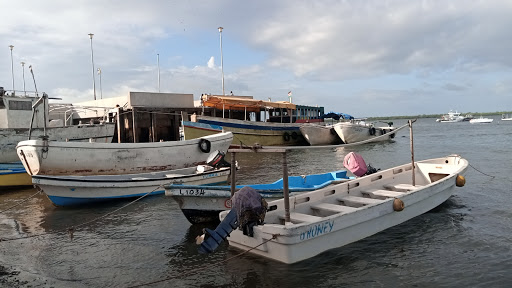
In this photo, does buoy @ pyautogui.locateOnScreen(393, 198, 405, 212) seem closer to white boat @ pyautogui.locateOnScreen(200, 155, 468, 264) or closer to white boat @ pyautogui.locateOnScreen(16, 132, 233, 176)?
white boat @ pyautogui.locateOnScreen(200, 155, 468, 264)

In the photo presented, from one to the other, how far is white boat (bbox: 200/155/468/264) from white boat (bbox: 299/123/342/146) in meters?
22.4

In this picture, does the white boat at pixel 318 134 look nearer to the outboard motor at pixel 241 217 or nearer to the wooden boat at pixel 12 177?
the wooden boat at pixel 12 177

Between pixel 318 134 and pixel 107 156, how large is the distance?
2426 centimetres

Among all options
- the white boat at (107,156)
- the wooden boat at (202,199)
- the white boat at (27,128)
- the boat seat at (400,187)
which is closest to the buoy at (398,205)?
the boat seat at (400,187)

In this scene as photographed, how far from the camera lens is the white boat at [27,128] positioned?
1734cm

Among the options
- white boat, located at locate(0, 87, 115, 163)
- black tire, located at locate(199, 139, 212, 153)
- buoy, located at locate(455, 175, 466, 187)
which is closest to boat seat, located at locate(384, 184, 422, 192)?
buoy, located at locate(455, 175, 466, 187)

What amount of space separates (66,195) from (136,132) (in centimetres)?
1450

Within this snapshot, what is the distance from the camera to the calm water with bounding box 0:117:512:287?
650 centimetres

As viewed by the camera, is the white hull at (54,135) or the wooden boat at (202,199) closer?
the wooden boat at (202,199)

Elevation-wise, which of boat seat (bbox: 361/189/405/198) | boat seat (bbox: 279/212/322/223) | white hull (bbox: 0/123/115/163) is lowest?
boat seat (bbox: 279/212/322/223)

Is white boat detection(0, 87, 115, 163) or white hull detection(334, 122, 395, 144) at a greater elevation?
white boat detection(0, 87, 115, 163)

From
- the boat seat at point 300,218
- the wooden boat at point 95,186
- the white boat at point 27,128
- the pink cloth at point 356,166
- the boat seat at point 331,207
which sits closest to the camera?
the boat seat at point 300,218

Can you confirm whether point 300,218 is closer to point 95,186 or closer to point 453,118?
point 95,186

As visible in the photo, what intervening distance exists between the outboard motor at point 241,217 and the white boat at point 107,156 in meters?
8.18
